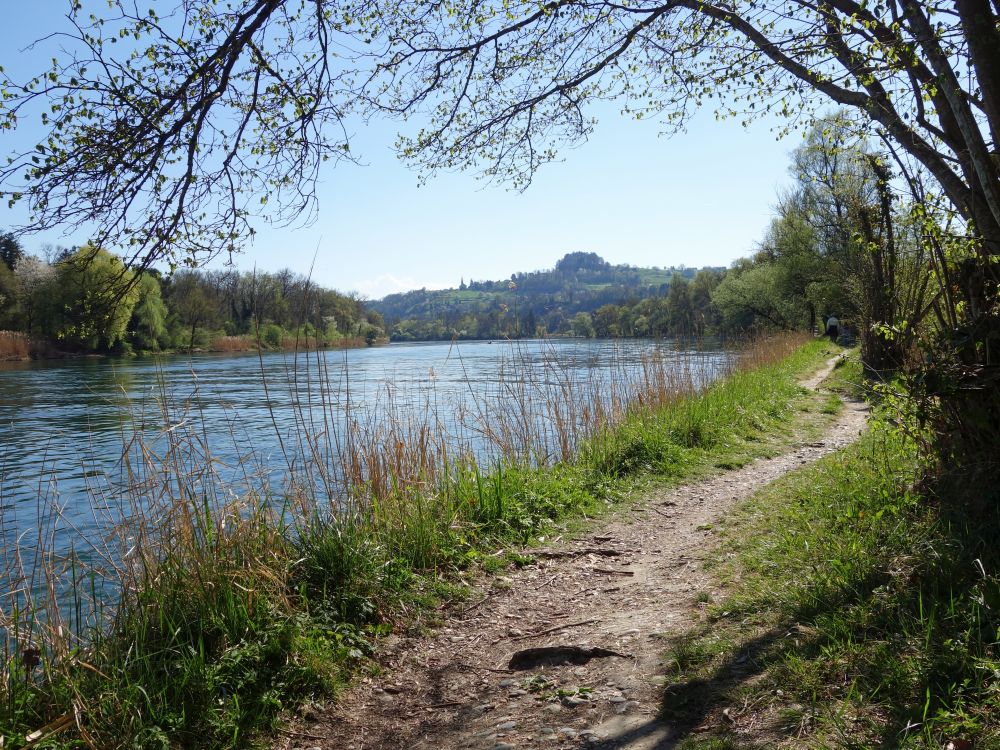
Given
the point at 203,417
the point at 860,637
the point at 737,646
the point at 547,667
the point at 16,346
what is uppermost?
the point at 16,346

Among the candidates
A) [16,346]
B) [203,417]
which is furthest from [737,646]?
[16,346]

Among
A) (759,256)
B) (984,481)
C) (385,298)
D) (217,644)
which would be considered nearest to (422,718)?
(217,644)

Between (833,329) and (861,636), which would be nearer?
(861,636)

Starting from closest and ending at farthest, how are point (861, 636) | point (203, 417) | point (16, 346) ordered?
1. point (861, 636)
2. point (203, 417)
3. point (16, 346)

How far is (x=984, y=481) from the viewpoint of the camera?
3596 millimetres

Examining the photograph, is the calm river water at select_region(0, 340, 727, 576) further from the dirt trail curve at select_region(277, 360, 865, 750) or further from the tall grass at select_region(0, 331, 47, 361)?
the tall grass at select_region(0, 331, 47, 361)

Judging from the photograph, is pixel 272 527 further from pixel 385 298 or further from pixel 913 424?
pixel 385 298

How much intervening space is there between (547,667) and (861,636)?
157cm

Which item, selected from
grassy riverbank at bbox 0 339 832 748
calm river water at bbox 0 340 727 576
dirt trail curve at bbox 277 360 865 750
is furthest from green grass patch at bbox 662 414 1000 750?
calm river water at bbox 0 340 727 576

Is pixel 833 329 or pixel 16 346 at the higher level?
pixel 16 346

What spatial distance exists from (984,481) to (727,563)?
1616 mm

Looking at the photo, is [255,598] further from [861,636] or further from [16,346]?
[16,346]

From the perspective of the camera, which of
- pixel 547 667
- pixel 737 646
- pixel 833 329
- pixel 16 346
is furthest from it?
pixel 16 346

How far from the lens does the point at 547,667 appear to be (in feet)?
11.8
